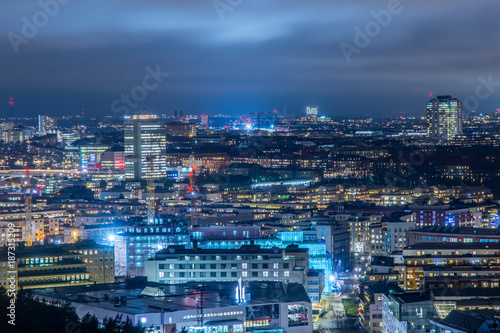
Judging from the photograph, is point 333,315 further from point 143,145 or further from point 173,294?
point 143,145

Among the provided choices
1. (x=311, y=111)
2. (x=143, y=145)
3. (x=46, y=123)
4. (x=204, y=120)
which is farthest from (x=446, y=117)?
(x=311, y=111)

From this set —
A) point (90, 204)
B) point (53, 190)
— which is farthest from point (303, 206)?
point (53, 190)

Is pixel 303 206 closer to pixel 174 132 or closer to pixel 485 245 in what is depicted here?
pixel 485 245

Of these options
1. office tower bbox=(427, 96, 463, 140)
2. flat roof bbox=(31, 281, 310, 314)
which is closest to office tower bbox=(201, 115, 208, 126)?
office tower bbox=(427, 96, 463, 140)

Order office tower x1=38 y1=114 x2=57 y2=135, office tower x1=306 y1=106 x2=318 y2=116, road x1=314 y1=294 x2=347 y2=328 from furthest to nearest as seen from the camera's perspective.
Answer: office tower x1=306 y1=106 x2=318 y2=116 → office tower x1=38 y1=114 x2=57 y2=135 → road x1=314 y1=294 x2=347 y2=328

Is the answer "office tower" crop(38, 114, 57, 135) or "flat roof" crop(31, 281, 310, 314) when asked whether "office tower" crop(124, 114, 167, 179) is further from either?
"office tower" crop(38, 114, 57, 135)

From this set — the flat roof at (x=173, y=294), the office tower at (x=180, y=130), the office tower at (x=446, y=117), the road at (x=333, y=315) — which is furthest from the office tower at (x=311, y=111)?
the flat roof at (x=173, y=294)

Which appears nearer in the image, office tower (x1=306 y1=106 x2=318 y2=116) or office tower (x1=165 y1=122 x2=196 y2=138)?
office tower (x1=165 y1=122 x2=196 y2=138)
